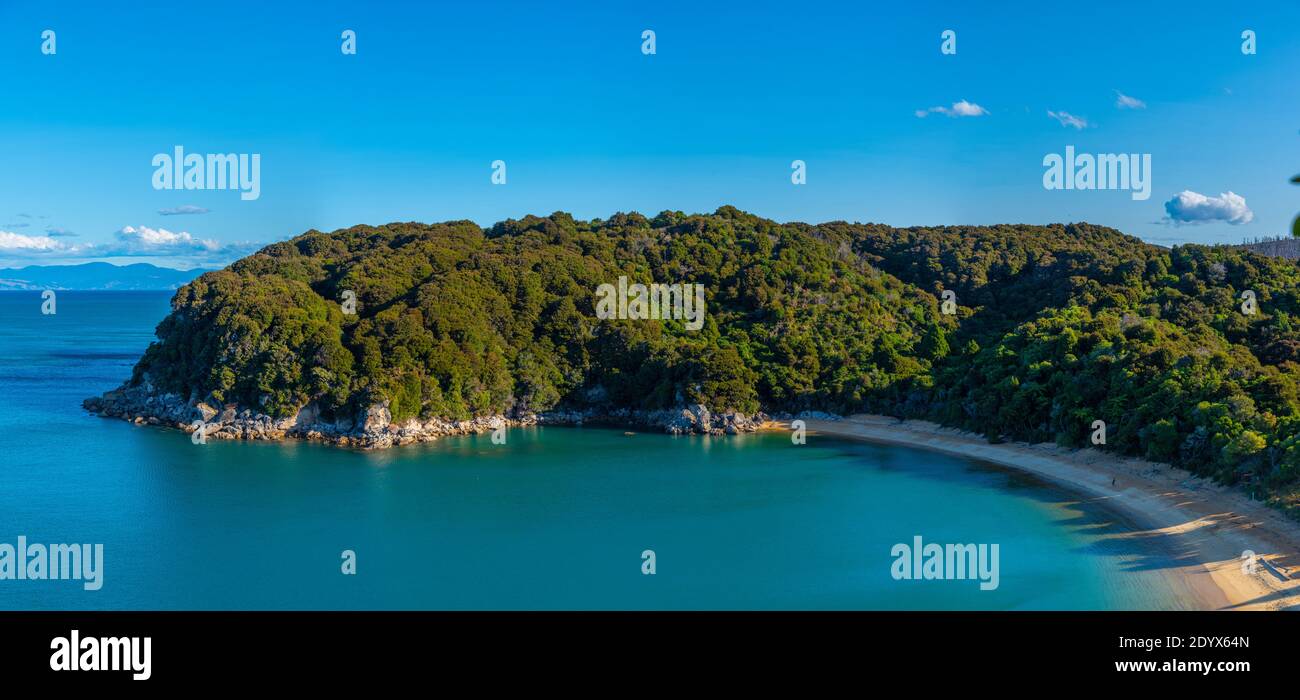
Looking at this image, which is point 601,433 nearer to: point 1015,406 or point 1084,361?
point 1015,406

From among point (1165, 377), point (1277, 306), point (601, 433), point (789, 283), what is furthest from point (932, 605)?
point (789, 283)

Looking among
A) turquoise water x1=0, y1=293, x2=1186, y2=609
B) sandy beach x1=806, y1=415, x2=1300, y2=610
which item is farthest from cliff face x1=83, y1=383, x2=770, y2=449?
sandy beach x1=806, y1=415, x2=1300, y2=610

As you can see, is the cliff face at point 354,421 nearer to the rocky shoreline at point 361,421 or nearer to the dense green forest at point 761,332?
the rocky shoreline at point 361,421

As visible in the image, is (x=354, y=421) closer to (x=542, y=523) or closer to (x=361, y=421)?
(x=361, y=421)

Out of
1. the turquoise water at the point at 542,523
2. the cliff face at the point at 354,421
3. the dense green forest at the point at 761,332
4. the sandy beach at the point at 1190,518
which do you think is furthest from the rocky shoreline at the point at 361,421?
the sandy beach at the point at 1190,518

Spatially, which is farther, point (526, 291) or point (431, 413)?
point (526, 291)

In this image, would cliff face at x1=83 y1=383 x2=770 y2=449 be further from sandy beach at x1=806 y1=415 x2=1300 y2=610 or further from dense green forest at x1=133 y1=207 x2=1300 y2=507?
sandy beach at x1=806 y1=415 x2=1300 y2=610
